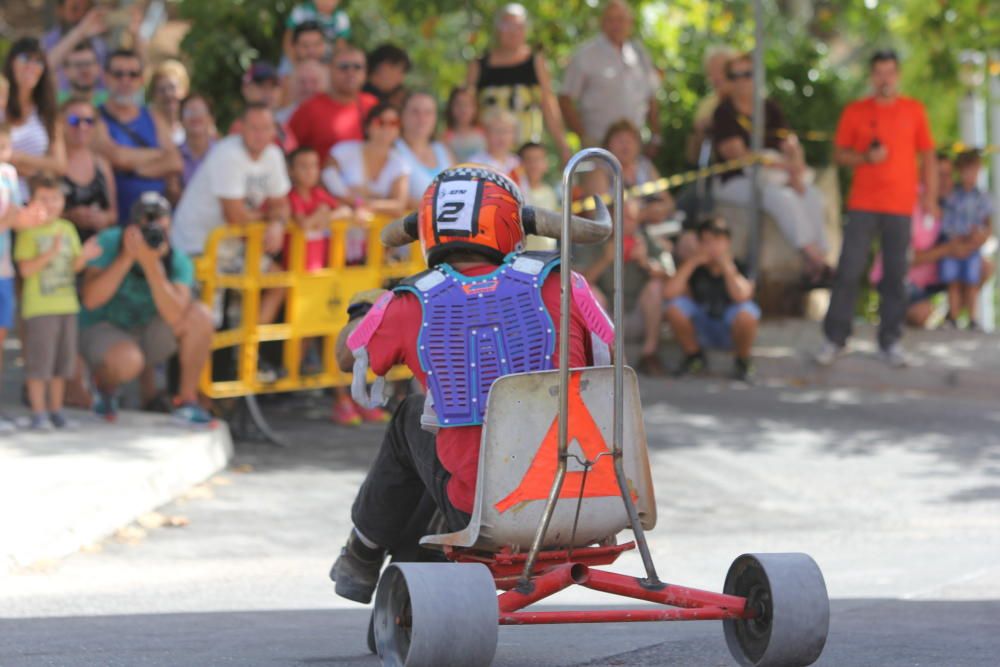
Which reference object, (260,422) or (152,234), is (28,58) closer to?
(152,234)

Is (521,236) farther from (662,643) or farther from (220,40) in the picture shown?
(220,40)

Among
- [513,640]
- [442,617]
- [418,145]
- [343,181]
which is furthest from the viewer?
[418,145]

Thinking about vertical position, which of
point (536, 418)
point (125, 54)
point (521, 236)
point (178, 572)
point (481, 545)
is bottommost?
point (178, 572)

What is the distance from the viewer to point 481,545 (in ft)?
17.4

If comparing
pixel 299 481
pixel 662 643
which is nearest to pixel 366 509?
pixel 662 643

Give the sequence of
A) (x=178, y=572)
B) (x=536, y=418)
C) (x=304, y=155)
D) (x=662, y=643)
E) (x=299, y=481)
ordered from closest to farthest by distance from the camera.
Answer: (x=536, y=418) < (x=662, y=643) < (x=178, y=572) < (x=299, y=481) < (x=304, y=155)

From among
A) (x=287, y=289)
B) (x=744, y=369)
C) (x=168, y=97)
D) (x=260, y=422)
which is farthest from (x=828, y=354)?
(x=168, y=97)

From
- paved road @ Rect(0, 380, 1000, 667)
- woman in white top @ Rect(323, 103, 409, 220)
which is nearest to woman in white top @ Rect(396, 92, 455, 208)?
woman in white top @ Rect(323, 103, 409, 220)

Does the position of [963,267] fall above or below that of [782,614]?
above

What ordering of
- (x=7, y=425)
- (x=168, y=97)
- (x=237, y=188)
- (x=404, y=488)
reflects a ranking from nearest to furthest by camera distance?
1. (x=404, y=488)
2. (x=7, y=425)
3. (x=237, y=188)
4. (x=168, y=97)

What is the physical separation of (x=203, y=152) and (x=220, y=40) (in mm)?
2315

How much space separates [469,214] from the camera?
550 cm

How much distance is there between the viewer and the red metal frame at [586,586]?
513cm

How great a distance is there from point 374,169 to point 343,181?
0.23m
